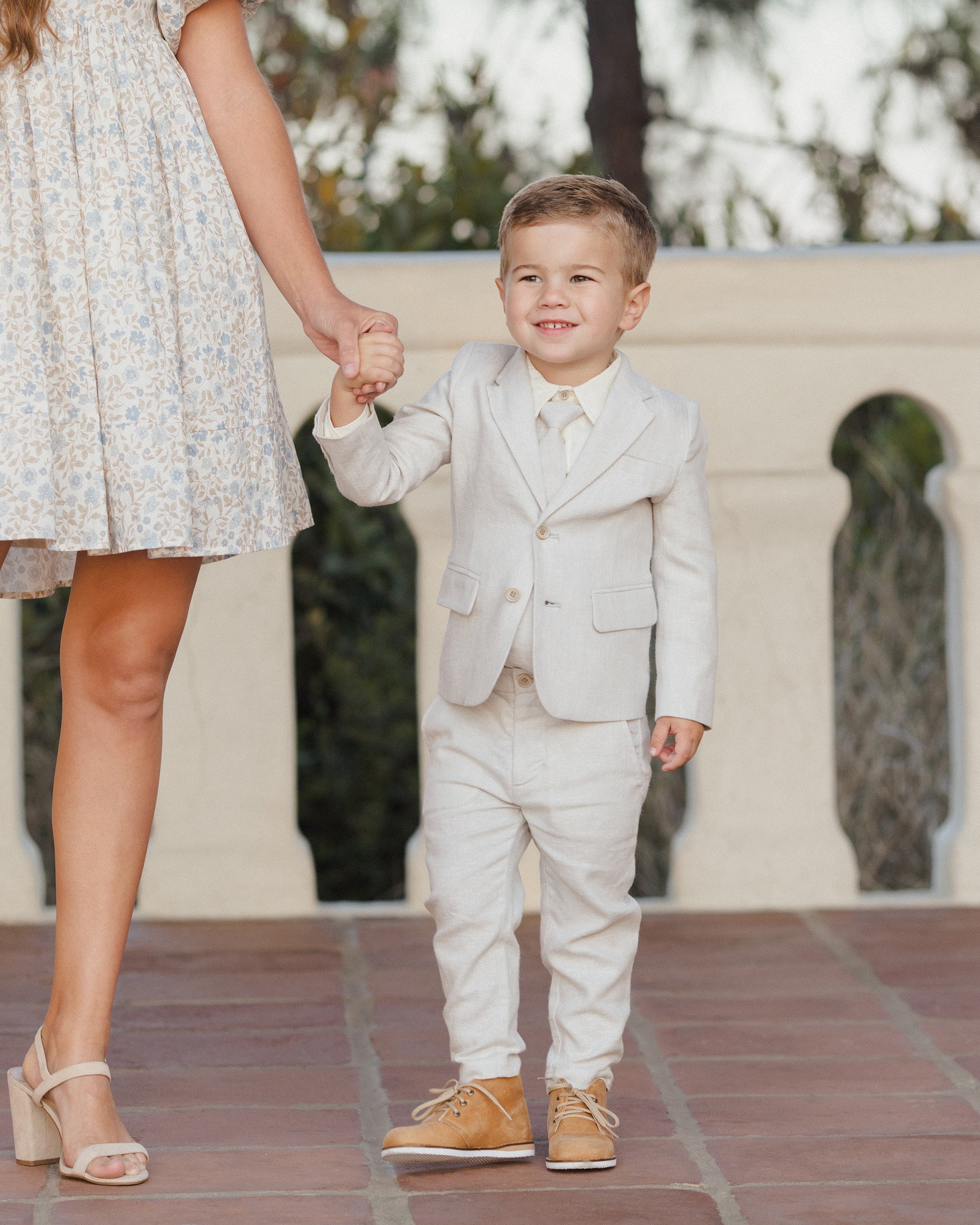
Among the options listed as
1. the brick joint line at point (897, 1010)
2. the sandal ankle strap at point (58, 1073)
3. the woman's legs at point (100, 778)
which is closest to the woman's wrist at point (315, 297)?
the woman's legs at point (100, 778)

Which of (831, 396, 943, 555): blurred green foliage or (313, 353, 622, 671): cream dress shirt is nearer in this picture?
(313, 353, 622, 671): cream dress shirt

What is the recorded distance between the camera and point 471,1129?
2.14 meters

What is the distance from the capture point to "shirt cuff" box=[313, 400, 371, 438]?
6.74ft

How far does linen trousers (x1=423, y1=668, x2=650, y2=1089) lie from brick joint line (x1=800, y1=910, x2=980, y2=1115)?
55cm

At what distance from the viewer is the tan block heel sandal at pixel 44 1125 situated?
207 cm

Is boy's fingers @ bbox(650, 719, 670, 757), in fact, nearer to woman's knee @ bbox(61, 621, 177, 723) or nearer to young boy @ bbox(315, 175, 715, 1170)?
young boy @ bbox(315, 175, 715, 1170)

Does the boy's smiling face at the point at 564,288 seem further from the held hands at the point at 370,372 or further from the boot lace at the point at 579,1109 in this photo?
the boot lace at the point at 579,1109

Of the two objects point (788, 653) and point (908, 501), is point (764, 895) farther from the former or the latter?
point (908, 501)

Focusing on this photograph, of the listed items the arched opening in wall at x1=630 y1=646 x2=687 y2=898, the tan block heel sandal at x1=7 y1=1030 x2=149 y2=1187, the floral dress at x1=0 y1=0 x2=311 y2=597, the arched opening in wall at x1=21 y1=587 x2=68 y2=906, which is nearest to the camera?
the floral dress at x1=0 y1=0 x2=311 y2=597

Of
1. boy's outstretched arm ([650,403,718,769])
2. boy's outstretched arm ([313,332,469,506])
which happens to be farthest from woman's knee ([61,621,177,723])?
boy's outstretched arm ([650,403,718,769])

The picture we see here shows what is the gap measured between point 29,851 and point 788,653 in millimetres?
1507

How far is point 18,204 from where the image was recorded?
77.6 inches

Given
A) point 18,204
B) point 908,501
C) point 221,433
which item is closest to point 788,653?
point 221,433

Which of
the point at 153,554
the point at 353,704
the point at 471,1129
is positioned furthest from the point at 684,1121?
the point at 353,704
